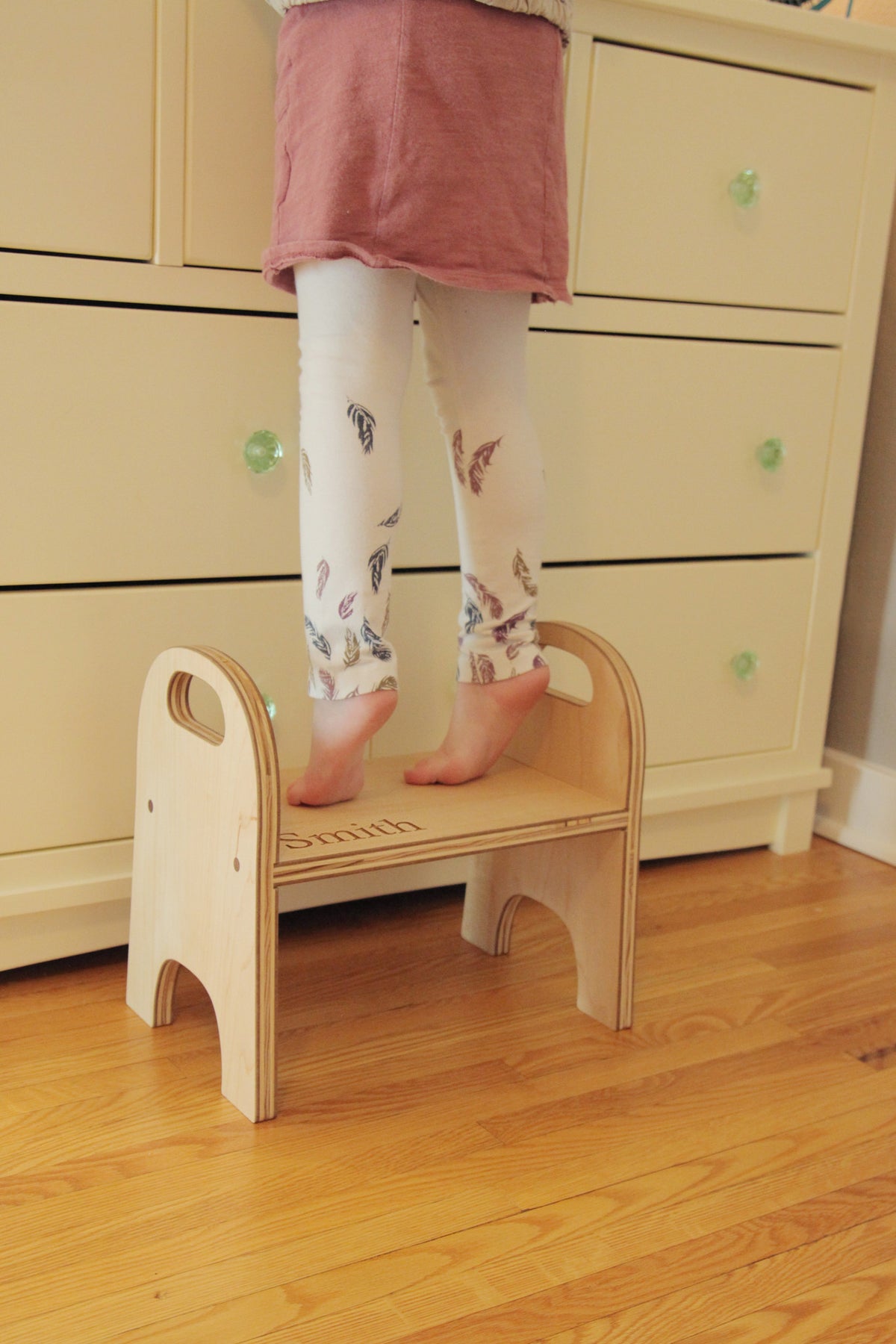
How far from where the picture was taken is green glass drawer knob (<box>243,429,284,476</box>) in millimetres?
1066

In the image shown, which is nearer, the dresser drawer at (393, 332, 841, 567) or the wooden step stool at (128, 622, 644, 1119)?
the wooden step stool at (128, 622, 644, 1119)

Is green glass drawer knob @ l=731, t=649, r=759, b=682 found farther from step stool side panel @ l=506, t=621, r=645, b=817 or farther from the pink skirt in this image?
the pink skirt

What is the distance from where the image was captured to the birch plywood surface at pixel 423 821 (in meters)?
0.88

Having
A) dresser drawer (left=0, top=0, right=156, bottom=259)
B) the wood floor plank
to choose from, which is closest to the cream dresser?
dresser drawer (left=0, top=0, right=156, bottom=259)

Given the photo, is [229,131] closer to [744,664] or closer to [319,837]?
[319,837]

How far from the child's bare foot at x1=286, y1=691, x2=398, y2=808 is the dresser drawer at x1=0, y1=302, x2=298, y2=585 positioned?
22 centimetres

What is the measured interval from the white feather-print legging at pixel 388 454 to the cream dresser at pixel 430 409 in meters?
0.17

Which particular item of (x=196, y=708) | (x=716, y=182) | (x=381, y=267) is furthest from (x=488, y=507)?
(x=716, y=182)

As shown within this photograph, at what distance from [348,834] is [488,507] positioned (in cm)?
29

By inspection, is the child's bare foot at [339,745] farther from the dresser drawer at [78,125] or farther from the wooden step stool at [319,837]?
the dresser drawer at [78,125]

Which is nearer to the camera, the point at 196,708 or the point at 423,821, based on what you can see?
the point at 423,821

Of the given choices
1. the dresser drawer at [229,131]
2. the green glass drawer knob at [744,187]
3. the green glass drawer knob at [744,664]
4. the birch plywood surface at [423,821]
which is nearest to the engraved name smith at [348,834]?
the birch plywood surface at [423,821]

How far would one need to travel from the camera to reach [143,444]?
3.37ft

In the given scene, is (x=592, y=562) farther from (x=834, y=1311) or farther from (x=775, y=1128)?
(x=834, y=1311)
